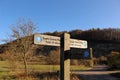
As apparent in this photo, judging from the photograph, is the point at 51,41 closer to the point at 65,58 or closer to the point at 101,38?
the point at 65,58

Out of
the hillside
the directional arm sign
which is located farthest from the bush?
the hillside

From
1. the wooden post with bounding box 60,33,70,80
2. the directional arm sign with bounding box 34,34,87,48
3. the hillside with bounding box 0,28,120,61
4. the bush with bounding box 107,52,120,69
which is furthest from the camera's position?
the hillside with bounding box 0,28,120,61

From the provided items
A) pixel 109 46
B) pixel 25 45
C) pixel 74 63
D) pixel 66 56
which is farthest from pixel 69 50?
pixel 109 46

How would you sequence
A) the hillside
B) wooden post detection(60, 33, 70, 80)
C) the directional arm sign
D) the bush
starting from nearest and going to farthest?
1. the directional arm sign
2. wooden post detection(60, 33, 70, 80)
3. the bush
4. the hillside

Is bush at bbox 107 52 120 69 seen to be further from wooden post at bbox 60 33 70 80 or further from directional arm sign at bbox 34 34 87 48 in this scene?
wooden post at bbox 60 33 70 80

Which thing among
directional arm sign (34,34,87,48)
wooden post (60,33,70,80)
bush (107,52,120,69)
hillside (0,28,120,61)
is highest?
hillside (0,28,120,61)

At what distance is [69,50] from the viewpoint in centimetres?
612

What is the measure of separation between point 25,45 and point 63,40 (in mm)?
15197

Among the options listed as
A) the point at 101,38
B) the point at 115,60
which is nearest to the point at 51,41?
the point at 115,60

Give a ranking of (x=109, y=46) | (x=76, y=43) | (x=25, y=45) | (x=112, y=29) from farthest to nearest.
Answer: (x=112, y=29), (x=109, y=46), (x=25, y=45), (x=76, y=43)

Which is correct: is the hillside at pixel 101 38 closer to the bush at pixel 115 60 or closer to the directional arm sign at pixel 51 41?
the bush at pixel 115 60

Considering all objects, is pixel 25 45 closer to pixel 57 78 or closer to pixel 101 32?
pixel 57 78

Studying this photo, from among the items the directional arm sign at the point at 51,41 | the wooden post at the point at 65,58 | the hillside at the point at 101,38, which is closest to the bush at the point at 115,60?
the directional arm sign at the point at 51,41

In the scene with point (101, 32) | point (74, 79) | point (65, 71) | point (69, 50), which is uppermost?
point (101, 32)
